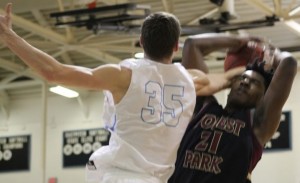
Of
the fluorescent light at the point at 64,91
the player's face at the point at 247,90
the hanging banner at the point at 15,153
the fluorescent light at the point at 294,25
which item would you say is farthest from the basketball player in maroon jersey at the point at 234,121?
the hanging banner at the point at 15,153

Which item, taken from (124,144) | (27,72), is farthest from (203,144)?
(27,72)

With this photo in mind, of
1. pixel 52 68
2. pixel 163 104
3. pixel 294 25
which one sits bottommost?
pixel 294 25

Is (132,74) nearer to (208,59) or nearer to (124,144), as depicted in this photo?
(124,144)

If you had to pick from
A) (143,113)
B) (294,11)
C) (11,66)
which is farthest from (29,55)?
(11,66)

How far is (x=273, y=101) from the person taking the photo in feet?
11.7

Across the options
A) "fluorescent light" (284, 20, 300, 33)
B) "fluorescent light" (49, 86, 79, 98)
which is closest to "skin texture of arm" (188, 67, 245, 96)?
"fluorescent light" (284, 20, 300, 33)

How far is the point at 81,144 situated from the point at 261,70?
42.3 ft

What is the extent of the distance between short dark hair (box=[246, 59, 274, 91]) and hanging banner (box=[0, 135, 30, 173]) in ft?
46.4

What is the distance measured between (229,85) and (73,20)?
7047mm

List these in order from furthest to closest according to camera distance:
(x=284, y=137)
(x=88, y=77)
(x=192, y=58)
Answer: (x=284, y=137) → (x=192, y=58) → (x=88, y=77)

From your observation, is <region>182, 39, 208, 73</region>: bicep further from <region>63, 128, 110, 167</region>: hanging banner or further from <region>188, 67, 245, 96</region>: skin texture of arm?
Result: <region>63, 128, 110, 167</region>: hanging banner

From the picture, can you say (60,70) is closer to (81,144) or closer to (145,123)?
(145,123)

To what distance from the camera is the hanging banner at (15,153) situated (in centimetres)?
1712

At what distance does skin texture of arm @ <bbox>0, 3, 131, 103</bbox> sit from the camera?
2635mm
